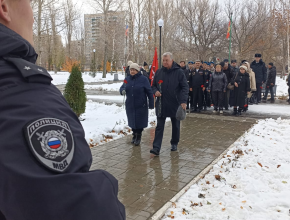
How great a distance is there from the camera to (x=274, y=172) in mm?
4707

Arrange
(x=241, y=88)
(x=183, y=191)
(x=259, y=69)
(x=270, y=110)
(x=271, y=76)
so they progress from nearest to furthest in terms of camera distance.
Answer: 1. (x=183, y=191)
2. (x=241, y=88)
3. (x=270, y=110)
4. (x=259, y=69)
5. (x=271, y=76)

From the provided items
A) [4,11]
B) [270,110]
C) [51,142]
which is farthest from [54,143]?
[270,110]

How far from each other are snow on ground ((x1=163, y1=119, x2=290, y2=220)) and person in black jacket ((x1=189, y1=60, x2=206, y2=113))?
5.61 m

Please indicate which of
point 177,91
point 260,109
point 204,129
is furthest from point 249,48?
point 177,91

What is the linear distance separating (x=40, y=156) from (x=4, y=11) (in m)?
0.50

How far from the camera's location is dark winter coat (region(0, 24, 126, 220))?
66 centimetres

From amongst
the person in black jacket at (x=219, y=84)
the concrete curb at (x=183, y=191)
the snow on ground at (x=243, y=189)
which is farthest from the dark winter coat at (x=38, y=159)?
the person in black jacket at (x=219, y=84)

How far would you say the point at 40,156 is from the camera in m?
0.68

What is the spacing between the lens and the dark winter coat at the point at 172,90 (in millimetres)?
5633

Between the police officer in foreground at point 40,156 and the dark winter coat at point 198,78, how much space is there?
11228 mm

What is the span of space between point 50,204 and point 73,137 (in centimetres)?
19

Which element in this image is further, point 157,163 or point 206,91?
point 206,91

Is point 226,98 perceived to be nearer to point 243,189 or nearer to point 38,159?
point 243,189

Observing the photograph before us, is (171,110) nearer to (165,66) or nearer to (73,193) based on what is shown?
(165,66)
